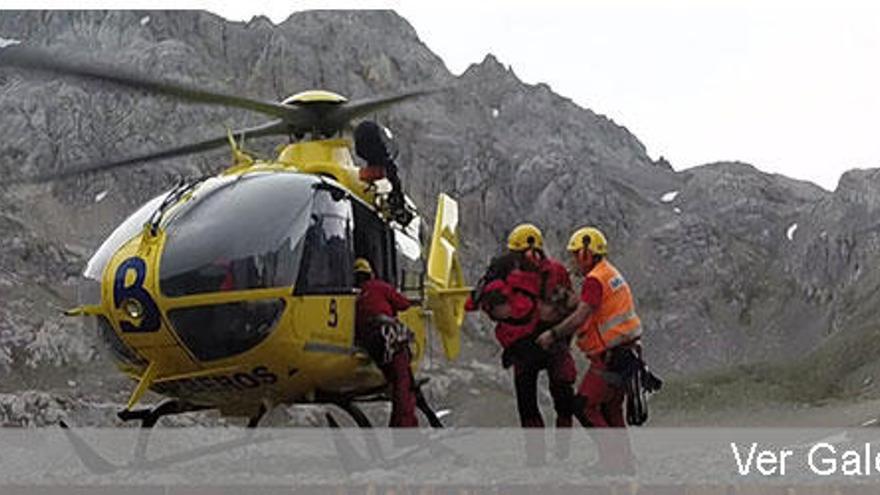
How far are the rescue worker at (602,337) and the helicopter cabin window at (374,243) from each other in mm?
2712

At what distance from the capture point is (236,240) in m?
9.95

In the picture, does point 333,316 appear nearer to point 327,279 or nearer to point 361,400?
point 327,279

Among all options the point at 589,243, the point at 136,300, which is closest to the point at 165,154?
the point at 136,300

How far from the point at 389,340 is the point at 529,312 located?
1.47 meters

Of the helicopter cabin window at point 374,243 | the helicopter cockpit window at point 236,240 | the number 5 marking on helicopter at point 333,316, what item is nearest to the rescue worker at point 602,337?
the number 5 marking on helicopter at point 333,316

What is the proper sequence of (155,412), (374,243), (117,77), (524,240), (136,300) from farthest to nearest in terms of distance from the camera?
(374,243) → (117,77) → (155,412) → (524,240) → (136,300)

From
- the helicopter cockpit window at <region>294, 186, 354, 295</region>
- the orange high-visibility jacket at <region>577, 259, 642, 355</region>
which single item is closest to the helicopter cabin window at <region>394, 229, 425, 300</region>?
the helicopter cockpit window at <region>294, 186, 354, 295</region>

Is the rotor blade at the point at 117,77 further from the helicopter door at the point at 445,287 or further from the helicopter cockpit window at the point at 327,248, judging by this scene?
the helicopter door at the point at 445,287

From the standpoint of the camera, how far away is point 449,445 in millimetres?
12102

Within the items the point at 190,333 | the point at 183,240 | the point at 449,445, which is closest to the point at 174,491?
the point at 190,333

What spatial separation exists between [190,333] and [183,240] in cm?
84

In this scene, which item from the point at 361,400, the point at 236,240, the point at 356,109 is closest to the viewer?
the point at 236,240

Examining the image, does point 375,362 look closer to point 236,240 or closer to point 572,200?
point 236,240

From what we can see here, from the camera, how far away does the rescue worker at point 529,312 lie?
33.1 ft
